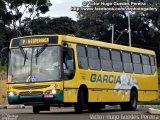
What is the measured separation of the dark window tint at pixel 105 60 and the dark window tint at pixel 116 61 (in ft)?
1.44

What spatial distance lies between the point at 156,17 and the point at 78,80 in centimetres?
4811

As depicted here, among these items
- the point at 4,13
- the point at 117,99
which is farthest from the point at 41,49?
the point at 4,13

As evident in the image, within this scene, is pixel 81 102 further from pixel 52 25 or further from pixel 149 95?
pixel 52 25

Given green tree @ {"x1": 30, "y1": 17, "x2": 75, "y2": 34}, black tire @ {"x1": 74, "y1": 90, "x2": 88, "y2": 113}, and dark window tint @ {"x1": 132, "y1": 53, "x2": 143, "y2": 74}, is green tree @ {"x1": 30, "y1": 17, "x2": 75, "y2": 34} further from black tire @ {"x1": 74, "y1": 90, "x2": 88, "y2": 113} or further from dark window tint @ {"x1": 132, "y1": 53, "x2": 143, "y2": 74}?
black tire @ {"x1": 74, "y1": 90, "x2": 88, "y2": 113}

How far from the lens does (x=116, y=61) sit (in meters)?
25.2

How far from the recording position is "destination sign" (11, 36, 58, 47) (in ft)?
68.5

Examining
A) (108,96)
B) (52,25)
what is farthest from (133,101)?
Answer: (52,25)

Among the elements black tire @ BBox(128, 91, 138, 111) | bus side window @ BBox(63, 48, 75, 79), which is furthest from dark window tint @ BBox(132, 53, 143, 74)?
bus side window @ BBox(63, 48, 75, 79)

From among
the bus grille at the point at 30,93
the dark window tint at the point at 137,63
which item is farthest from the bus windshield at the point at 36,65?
the dark window tint at the point at 137,63

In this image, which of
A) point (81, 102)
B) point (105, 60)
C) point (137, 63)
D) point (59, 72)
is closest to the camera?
point (59, 72)

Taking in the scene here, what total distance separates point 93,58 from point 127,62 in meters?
3.75

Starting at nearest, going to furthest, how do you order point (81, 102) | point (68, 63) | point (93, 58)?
1. point (68, 63)
2. point (81, 102)
3. point (93, 58)

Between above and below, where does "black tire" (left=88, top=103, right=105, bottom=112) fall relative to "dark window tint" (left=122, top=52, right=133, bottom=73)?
below

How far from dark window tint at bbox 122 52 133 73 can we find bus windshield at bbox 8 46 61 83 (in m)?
6.15
